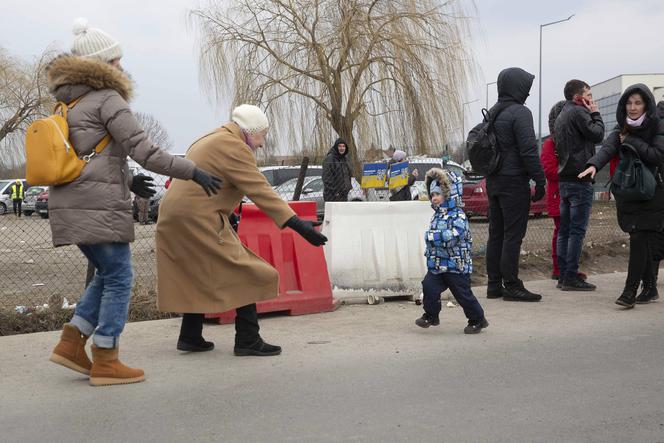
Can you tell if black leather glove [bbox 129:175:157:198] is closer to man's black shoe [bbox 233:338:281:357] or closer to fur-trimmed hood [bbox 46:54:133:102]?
fur-trimmed hood [bbox 46:54:133:102]

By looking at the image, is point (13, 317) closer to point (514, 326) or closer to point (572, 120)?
point (514, 326)

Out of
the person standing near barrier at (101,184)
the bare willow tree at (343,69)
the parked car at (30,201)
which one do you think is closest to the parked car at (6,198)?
the parked car at (30,201)

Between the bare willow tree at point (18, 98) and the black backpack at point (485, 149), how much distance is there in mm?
34752

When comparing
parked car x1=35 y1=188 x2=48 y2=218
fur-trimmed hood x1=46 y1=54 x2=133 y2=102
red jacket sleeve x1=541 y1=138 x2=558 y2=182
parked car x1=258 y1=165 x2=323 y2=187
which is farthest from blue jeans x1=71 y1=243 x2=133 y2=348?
parked car x1=35 y1=188 x2=48 y2=218

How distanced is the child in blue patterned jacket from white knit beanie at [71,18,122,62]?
260 cm

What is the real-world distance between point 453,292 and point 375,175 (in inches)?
236

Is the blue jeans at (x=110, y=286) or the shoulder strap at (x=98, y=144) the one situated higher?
the shoulder strap at (x=98, y=144)

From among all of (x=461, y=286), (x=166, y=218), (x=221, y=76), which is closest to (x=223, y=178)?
(x=166, y=218)

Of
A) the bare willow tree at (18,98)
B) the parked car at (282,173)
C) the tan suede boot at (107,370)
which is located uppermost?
the bare willow tree at (18,98)

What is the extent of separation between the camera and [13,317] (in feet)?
22.7

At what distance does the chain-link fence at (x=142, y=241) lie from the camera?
9.53 m

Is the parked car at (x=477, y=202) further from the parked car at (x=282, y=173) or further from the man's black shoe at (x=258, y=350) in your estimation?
the man's black shoe at (x=258, y=350)

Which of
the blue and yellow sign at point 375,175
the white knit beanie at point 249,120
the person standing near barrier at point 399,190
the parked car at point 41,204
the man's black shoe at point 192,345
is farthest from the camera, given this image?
the parked car at point 41,204

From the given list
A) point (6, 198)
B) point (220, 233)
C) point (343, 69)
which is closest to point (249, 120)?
point (220, 233)
